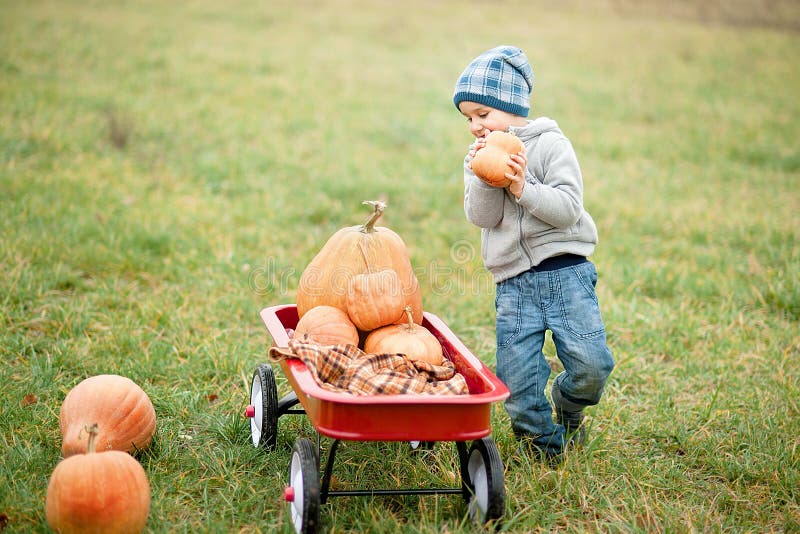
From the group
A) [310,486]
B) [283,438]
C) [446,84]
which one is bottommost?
[283,438]

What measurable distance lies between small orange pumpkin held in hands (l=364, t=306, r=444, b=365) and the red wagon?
12 centimetres

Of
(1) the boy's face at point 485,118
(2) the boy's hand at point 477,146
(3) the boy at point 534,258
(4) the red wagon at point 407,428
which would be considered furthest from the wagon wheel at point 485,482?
(1) the boy's face at point 485,118

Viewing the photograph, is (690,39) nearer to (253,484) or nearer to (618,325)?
(618,325)

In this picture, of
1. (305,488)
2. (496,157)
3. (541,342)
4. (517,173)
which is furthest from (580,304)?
(305,488)

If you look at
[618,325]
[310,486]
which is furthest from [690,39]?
[310,486]

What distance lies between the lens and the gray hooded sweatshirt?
3176 millimetres

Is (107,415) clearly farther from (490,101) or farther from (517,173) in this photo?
(490,101)

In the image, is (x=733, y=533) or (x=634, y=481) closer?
(x=733, y=533)

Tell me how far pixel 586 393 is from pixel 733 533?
2.52 ft

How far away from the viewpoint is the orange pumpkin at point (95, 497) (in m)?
2.53

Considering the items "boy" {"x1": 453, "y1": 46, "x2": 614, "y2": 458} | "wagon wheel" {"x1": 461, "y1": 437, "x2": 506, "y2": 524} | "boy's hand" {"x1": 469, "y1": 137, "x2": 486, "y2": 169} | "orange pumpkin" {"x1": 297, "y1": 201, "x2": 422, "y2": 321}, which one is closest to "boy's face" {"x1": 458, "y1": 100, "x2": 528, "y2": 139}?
"boy" {"x1": 453, "y1": 46, "x2": 614, "y2": 458}

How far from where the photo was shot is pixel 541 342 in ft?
10.9

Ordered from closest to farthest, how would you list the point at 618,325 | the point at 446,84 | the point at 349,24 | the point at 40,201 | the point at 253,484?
the point at 253,484 → the point at 618,325 → the point at 40,201 → the point at 446,84 → the point at 349,24

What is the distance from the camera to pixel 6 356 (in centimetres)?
400
